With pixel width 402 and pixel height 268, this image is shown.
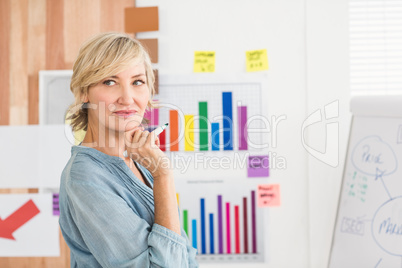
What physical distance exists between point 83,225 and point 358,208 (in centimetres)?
119

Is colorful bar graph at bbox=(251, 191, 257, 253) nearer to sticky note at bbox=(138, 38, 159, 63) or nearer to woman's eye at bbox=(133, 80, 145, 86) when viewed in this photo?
sticky note at bbox=(138, 38, 159, 63)

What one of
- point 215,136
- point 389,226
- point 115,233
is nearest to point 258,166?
point 215,136

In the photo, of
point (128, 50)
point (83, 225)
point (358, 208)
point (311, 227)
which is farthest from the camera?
point (311, 227)

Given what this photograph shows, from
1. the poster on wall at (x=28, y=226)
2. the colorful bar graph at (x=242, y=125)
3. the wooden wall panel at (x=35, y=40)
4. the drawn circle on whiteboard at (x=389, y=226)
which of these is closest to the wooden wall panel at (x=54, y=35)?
the wooden wall panel at (x=35, y=40)

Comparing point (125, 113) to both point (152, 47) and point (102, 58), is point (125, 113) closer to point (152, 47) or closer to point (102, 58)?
point (102, 58)

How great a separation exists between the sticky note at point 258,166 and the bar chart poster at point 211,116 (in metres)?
0.06

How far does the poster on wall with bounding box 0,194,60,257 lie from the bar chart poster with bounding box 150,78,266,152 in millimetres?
681

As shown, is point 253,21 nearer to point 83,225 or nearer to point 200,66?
point 200,66

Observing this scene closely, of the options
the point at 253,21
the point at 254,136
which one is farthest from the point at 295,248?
the point at 253,21

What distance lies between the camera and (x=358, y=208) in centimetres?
155

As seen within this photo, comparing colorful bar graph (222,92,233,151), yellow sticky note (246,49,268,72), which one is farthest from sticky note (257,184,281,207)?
yellow sticky note (246,49,268,72)

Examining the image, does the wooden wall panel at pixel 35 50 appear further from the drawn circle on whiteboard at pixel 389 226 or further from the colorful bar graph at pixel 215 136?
the drawn circle on whiteboard at pixel 389 226

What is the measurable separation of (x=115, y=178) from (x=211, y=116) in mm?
1023

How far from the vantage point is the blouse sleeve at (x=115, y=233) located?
78 cm
